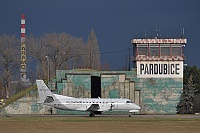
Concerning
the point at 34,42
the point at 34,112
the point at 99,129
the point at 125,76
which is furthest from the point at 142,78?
the point at 34,42

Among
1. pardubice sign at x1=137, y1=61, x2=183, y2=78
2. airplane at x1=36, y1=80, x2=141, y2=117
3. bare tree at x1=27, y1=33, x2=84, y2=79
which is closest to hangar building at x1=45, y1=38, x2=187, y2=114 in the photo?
pardubice sign at x1=137, y1=61, x2=183, y2=78

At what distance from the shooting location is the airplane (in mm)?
73188

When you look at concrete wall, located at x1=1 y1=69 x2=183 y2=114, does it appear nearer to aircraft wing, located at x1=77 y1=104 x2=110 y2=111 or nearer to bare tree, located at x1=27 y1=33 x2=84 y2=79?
aircraft wing, located at x1=77 y1=104 x2=110 y2=111

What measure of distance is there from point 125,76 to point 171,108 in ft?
24.8

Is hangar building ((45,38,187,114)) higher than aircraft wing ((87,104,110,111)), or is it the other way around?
hangar building ((45,38,187,114))

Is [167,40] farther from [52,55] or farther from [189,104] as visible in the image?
[52,55]

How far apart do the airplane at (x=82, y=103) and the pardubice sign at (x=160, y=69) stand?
29.6 ft

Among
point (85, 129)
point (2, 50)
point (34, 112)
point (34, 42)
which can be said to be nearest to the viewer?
point (85, 129)

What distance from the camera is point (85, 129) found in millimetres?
46562

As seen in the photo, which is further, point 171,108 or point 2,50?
point 2,50

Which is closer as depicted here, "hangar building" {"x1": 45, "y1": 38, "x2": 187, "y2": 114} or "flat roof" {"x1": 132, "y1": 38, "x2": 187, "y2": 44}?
"hangar building" {"x1": 45, "y1": 38, "x2": 187, "y2": 114}

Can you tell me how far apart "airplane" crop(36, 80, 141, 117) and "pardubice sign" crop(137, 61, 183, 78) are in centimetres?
902

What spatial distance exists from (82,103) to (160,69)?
14.0 m

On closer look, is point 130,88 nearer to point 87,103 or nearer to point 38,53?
point 87,103
